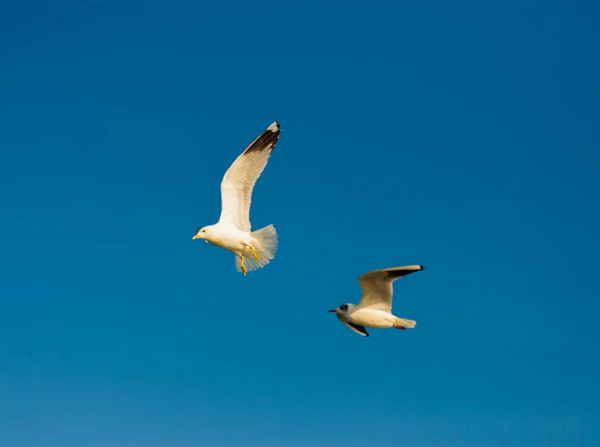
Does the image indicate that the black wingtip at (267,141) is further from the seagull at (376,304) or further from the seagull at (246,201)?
the seagull at (376,304)

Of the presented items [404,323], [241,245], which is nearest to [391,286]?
[404,323]

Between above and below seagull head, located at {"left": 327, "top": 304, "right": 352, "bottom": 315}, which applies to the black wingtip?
above

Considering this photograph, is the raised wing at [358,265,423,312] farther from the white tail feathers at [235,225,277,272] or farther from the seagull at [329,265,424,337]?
the white tail feathers at [235,225,277,272]

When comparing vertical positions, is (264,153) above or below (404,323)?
above

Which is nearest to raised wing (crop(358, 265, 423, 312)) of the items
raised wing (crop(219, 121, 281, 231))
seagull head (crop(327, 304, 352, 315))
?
seagull head (crop(327, 304, 352, 315))

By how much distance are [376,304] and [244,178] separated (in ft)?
12.5

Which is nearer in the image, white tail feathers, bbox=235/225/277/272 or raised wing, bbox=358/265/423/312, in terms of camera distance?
raised wing, bbox=358/265/423/312

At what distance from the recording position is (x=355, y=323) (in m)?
14.6

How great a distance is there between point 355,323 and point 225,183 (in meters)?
3.96

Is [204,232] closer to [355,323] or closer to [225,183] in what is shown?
[225,183]

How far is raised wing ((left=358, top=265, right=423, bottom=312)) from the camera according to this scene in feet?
A: 43.8

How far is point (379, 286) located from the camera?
13844 millimetres

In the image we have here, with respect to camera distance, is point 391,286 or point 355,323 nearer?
point 391,286

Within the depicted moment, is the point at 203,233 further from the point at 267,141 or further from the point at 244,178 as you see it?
the point at 267,141
